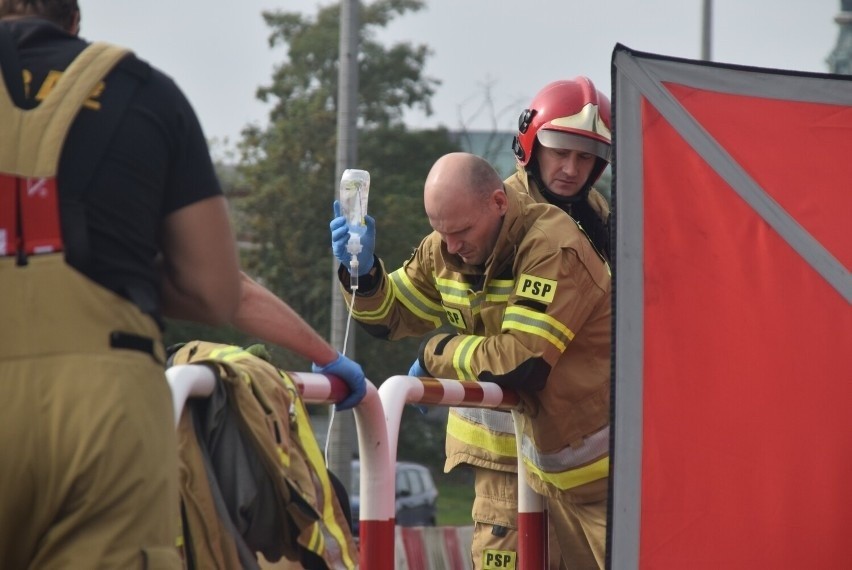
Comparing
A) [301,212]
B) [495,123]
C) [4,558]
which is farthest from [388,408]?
[301,212]

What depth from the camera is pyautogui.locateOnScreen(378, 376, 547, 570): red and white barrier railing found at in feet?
13.2

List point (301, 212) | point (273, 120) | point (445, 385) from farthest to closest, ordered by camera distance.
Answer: point (273, 120) → point (301, 212) → point (445, 385)

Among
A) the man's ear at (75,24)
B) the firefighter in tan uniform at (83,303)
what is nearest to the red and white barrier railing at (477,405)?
the firefighter in tan uniform at (83,303)

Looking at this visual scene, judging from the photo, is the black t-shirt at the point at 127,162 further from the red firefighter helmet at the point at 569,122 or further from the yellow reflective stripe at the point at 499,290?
the red firefighter helmet at the point at 569,122

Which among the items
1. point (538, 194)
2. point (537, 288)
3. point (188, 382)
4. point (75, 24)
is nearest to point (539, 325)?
point (537, 288)

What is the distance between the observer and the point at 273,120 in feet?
129

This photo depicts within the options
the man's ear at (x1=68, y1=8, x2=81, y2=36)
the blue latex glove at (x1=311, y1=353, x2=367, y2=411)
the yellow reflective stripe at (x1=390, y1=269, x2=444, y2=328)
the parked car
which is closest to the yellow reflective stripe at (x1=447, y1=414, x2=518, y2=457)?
the yellow reflective stripe at (x1=390, y1=269, x2=444, y2=328)

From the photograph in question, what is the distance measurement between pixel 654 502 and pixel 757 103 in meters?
1.08

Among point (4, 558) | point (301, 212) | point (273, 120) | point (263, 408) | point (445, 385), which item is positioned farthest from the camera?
point (273, 120)

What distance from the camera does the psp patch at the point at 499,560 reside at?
16.6ft

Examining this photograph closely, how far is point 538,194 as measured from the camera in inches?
221

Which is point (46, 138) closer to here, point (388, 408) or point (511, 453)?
point (388, 408)

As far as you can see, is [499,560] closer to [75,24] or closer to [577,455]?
[577,455]

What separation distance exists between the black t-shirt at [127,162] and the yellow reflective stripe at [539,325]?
2160mm
